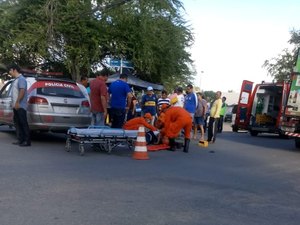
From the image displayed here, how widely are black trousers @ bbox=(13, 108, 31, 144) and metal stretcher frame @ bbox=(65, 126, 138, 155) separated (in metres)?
1.12

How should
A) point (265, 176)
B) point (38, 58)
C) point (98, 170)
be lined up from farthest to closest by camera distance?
point (38, 58), point (265, 176), point (98, 170)

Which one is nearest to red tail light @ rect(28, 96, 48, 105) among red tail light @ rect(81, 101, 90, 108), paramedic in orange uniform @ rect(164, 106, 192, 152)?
red tail light @ rect(81, 101, 90, 108)

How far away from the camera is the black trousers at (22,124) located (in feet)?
36.0

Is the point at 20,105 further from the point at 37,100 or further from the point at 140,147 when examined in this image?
the point at 140,147

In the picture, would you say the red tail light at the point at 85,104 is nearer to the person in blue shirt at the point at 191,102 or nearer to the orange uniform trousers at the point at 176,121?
the orange uniform trousers at the point at 176,121

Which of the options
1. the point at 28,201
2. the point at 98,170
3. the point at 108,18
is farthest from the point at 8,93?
the point at 108,18

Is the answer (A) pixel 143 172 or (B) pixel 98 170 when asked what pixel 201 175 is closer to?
(A) pixel 143 172

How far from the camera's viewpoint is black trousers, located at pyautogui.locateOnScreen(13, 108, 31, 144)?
36.0ft

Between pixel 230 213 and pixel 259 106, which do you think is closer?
pixel 230 213

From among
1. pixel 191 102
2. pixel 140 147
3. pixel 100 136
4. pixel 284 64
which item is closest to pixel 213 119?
pixel 191 102

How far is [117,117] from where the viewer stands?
1219cm

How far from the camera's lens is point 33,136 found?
44.9 ft

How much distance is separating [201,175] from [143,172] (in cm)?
106

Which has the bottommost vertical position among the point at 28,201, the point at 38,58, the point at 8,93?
the point at 28,201
